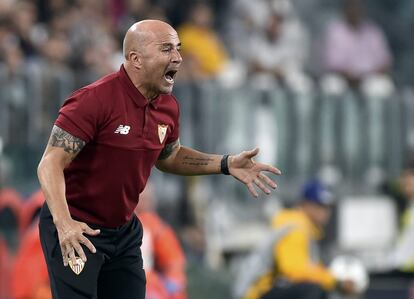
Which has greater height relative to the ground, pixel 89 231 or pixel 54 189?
pixel 54 189

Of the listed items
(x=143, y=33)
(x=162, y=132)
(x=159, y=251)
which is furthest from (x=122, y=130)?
(x=159, y=251)

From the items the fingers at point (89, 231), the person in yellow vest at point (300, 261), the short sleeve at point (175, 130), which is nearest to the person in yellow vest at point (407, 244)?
the person in yellow vest at point (300, 261)

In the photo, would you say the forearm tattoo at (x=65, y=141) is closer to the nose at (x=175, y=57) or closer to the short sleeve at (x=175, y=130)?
the nose at (x=175, y=57)

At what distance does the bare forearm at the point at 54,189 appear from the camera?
5879mm

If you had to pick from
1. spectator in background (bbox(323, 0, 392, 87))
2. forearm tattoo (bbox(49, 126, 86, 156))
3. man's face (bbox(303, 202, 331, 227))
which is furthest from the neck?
spectator in background (bbox(323, 0, 392, 87))

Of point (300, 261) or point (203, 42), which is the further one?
point (203, 42)

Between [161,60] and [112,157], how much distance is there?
0.54m

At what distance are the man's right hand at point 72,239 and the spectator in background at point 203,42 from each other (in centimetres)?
710

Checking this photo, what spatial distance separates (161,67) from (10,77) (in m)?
5.20

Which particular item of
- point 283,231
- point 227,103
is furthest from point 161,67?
point 227,103

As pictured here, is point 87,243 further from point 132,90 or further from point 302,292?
A: point 302,292

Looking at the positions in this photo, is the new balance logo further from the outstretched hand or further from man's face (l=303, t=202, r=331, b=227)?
man's face (l=303, t=202, r=331, b=227)

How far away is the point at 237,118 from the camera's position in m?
12.4

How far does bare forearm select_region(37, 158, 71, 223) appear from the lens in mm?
5879
